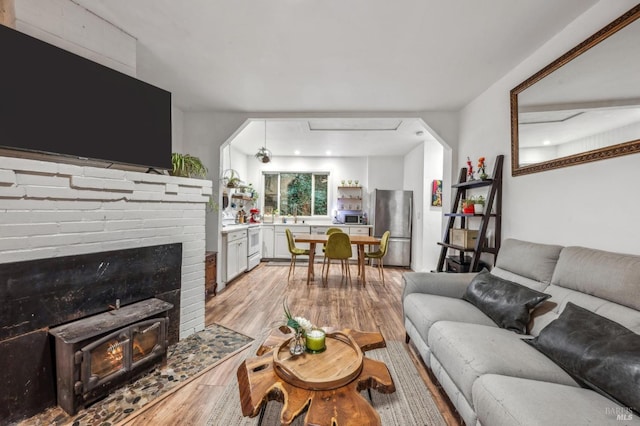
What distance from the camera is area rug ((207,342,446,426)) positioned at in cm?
142

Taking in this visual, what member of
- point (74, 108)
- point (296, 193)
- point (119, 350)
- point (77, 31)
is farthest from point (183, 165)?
point (296, 193)

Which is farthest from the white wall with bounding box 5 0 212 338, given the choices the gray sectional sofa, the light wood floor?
the gray sectional sofa

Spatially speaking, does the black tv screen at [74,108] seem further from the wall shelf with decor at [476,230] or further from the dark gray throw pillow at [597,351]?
the wall shelf with decor at [476,230]

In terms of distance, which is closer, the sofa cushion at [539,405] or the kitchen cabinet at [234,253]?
the sofa cushion at [539,405]

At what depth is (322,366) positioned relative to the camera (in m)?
1.27

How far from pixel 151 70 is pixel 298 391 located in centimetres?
319

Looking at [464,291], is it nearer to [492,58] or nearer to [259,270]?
[492,58]

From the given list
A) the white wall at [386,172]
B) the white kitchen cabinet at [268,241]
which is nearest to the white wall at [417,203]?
the white wall at [386,172]

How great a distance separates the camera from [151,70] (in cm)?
258

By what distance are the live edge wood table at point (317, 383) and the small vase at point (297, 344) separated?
0.03 meters

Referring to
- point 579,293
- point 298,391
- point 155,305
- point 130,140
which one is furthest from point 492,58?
point 155,305

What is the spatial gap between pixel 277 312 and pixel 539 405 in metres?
2.47

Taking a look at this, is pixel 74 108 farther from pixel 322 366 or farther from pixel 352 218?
pixel 352 218

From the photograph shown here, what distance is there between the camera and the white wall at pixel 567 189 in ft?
4.97
